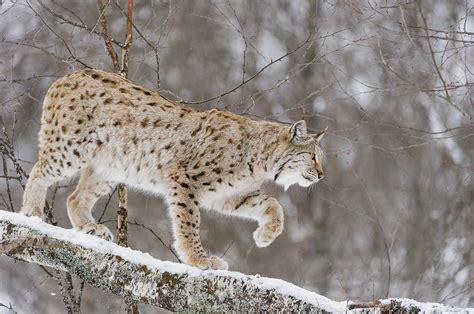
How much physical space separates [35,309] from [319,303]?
1024 cm

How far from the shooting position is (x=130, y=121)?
8.04 metres

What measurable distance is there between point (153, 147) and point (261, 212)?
1.06 meters

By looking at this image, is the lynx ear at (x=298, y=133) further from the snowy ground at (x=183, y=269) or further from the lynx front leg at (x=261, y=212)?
the snowy ground at (x=183, y=269)

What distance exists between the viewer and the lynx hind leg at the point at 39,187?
7.84m

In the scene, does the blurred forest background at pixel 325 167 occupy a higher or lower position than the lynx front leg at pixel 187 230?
higher

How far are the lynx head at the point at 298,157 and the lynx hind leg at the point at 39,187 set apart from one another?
1.85 m

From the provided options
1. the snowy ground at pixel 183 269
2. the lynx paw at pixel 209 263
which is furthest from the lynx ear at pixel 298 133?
the snowy ground at pixel 183 269

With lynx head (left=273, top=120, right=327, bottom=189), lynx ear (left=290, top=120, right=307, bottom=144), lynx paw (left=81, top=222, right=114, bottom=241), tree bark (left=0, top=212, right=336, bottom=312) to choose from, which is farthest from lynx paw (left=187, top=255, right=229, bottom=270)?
Answer: lynx ear (left=290, top=120, right=307, bottom=144)

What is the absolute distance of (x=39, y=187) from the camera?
7914 millimetres

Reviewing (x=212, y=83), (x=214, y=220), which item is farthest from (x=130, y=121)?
(x=212, y=83)

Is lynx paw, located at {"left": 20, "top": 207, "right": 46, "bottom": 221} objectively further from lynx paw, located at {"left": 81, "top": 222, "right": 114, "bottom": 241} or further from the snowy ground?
the snowy ground

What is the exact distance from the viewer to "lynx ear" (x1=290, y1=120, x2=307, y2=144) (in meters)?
7.89

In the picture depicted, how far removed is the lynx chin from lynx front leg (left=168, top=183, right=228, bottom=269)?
255mm

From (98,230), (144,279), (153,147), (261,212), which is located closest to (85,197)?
(98,230)
